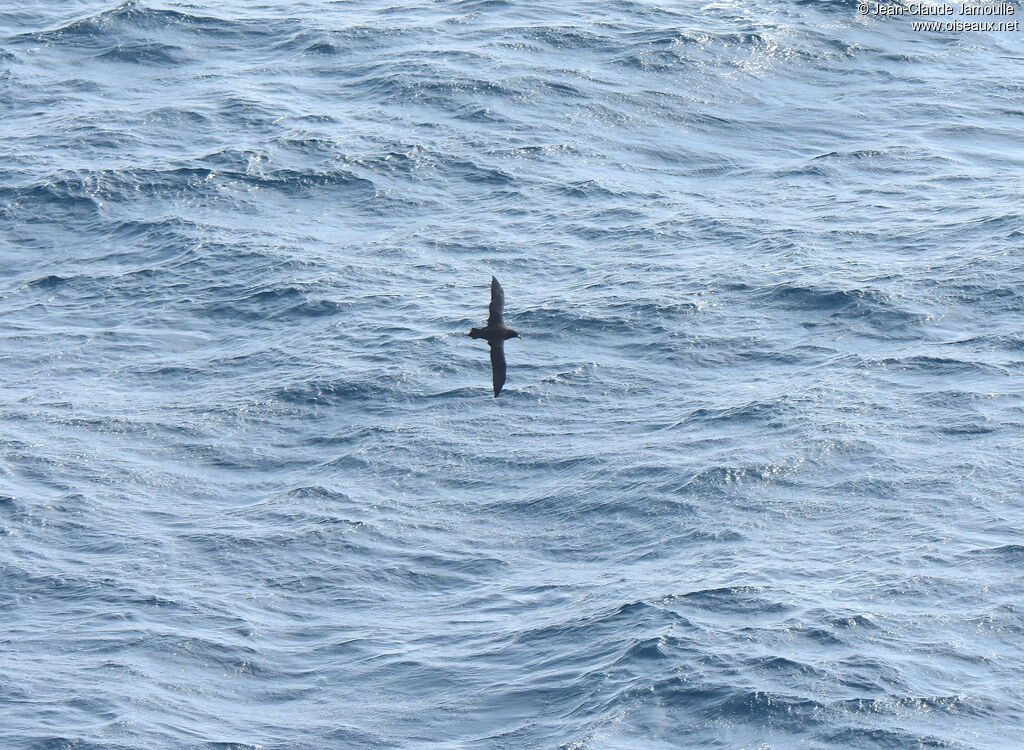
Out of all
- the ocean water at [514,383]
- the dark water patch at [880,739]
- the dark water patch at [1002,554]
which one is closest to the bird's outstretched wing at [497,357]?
the ocean water at [514,383]

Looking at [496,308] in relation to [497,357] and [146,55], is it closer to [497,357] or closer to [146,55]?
[497,357]

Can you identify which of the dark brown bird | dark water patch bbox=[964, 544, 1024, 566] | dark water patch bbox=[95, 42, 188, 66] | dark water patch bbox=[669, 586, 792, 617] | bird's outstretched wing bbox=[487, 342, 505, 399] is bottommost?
dark water patch bbox=[669, 586, 792, 617]

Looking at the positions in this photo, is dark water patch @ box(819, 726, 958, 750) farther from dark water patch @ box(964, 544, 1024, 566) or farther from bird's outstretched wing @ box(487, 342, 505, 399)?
bird's outstretched wing @ box(487, 342, 505, 399)

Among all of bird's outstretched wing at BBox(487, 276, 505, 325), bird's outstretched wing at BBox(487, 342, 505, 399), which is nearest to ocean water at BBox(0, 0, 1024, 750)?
bird's outstretched wing at BBox(487, 342, 505, 399)

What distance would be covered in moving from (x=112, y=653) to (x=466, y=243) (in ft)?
50.2

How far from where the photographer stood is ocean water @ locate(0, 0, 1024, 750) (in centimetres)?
3055

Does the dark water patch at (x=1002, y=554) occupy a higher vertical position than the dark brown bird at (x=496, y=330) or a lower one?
lower

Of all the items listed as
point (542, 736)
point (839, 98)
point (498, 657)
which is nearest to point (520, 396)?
point (498, 657)

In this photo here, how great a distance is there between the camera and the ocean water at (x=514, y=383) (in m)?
30.5

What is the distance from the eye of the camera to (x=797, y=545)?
110ft

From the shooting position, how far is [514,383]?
39.0 meters

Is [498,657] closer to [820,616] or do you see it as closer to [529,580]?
[529,580]

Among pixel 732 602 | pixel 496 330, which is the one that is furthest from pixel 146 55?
pixel 732 602

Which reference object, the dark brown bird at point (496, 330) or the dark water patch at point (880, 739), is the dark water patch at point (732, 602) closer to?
the dark water patch at point (880, 739)
